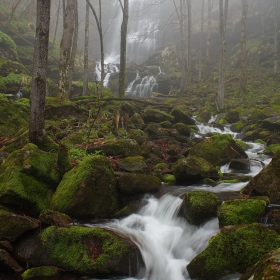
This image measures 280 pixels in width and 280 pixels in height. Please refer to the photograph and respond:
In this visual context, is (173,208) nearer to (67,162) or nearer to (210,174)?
(210,174)

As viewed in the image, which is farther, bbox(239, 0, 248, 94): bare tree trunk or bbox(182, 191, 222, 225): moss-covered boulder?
bbox(239, 0, 248, 94): bare tree trunk

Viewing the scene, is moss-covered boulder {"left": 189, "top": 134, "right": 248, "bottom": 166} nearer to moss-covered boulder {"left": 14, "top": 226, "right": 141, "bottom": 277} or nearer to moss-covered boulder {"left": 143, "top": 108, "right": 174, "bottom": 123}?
moss-covered boulder {"left": 143, "top": 108, "right": 174, "bottom": 123}

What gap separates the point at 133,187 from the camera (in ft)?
20.4

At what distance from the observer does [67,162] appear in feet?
21.1

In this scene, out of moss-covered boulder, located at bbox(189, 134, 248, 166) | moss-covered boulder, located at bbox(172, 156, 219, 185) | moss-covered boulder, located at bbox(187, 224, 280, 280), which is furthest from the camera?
moss-covered boulder, located at bbox(189, 134, 248, 166)

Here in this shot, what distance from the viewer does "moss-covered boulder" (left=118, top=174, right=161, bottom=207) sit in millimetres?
6148

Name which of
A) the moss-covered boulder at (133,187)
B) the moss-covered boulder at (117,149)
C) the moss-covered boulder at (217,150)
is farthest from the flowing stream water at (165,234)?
the moss-covered boulder at (217,150)

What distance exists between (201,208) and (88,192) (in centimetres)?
216

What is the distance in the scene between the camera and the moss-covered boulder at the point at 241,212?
4504 mm

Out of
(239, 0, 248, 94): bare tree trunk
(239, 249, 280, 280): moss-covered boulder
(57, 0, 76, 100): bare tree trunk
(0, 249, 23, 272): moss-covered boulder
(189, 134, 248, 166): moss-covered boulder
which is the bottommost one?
(0, 249, 23, 272): moss-covered boulder

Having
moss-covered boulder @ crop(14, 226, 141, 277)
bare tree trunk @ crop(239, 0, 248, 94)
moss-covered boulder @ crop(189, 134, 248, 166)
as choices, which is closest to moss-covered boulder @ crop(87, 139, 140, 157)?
moss-covered boulder @ crop(189, 134, 248, 166)

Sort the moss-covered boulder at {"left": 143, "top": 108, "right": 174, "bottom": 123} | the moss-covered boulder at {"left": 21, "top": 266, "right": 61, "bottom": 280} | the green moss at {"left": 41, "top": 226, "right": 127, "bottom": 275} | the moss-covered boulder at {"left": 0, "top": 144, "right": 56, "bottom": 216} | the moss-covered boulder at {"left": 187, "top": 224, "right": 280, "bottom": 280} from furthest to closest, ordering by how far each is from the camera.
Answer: the moss-covered boulder at {"left": 143, "top": 108, "right": 174, "bottom": 123} < the moss-covered boulder at {"left": 0, "top": 144, "right": 56, "bottom": 216} < the green moss at {"left": 41, "top": 226, "right": 127, "bottom": 275} < the moss-covered boulder at {"left": 21, "top": 266, "right": 61, "bottom": 280} < the moss-covered boulder at {"left": 187, "top": 224, "right": 280, "bottom": 280}

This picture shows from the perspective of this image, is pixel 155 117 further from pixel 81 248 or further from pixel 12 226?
pixel 12 226

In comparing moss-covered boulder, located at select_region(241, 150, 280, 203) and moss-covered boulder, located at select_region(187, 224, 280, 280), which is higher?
moss-covered boulder, located at select_region(241, 150, 280, 203)
